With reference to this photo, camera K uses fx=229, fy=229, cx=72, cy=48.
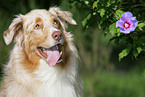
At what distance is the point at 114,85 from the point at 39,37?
7256 millimetres

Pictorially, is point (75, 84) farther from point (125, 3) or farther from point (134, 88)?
point (134, 88)

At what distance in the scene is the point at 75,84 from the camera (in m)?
4.29

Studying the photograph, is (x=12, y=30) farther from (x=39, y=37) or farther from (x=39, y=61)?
(x=39, y=61)

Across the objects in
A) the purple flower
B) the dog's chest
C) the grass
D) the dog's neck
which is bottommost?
the grass

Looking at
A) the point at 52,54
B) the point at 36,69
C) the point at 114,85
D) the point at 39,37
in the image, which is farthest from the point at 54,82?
the point at 114,85

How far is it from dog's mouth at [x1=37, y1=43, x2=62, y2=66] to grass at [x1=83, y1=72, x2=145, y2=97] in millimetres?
4778

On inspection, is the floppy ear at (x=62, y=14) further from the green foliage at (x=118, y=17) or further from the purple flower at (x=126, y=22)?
the purple flower at (x=126, y=22)

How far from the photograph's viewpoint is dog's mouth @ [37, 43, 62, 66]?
3939mm

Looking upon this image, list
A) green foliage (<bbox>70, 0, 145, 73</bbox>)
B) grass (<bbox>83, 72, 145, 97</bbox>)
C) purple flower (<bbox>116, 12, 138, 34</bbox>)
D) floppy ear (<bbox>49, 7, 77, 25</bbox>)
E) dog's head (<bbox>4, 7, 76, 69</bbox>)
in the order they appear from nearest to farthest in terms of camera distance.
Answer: purple flower (<bbox>116, 12, 138, 34</bbox>)
green foliage (<bbox>70, 0, 145, 73</bbox>)
dog's head (<bbox>4, 7, 76, 69</bbox>)
floppy ear (<bbox>49, 7, 77, 25</bbox>)
grass (<bbox>83, 72, 145, 97</bbox>)

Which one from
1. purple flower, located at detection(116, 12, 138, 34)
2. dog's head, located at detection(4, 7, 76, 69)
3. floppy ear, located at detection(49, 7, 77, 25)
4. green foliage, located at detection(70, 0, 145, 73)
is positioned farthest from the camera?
floppy ear, located at detection(49, 7, 77, 25)

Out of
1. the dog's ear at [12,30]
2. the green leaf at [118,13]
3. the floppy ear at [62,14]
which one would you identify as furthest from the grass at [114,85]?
the green leaf at [118,13]

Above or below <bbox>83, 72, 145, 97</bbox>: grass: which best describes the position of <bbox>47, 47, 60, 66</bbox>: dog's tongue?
above

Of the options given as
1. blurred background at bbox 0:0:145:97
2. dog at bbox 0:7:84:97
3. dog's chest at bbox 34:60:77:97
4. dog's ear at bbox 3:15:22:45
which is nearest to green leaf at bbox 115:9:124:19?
dog at bbox 0:7:84:97

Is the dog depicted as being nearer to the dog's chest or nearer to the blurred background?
the dog's chest
